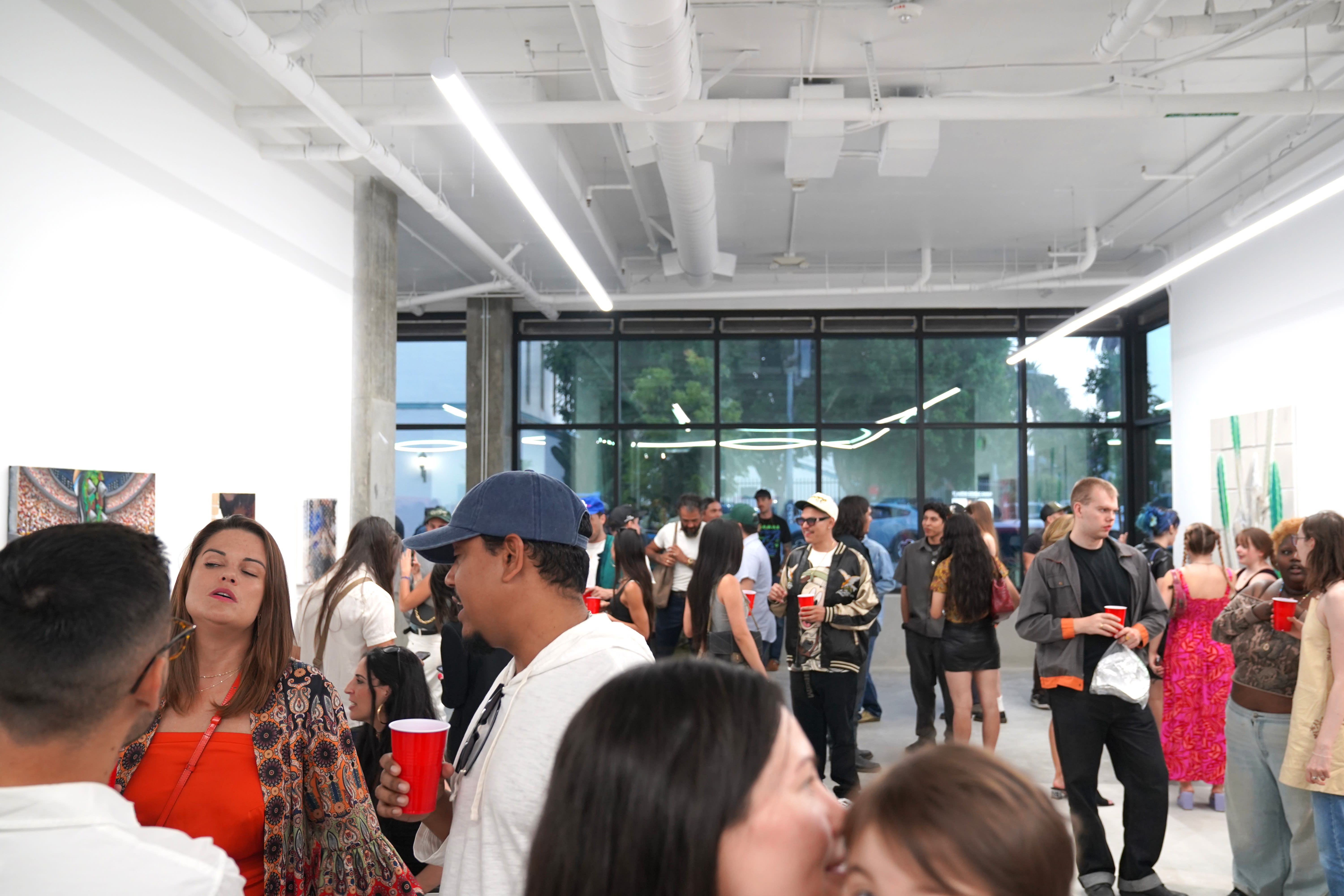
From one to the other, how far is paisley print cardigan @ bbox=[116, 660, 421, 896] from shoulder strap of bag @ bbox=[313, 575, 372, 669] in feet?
6.01

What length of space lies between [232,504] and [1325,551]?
5.38m

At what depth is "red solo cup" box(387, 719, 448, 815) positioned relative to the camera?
59.8 inches

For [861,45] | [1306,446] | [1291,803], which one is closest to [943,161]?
[861,45]

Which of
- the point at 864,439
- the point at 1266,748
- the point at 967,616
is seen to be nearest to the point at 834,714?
the point at 967,616

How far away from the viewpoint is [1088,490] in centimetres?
377

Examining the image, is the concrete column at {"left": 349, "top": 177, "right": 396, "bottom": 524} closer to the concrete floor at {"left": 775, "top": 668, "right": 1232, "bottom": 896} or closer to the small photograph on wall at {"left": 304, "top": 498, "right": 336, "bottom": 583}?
the small photograph on wall at {"left": 304, "top": 498, "right": 336, "bottom": 583}

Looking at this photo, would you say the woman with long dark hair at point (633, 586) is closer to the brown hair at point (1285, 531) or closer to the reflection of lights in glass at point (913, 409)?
the brown hair at point (1285, 531)

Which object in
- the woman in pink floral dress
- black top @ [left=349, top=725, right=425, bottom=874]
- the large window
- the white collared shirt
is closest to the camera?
the white collared shirt

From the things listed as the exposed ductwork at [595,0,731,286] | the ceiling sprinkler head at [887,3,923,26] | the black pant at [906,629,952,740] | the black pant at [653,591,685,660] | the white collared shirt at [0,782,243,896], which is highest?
the ceiling sprinkler head at [887,3,923,26]

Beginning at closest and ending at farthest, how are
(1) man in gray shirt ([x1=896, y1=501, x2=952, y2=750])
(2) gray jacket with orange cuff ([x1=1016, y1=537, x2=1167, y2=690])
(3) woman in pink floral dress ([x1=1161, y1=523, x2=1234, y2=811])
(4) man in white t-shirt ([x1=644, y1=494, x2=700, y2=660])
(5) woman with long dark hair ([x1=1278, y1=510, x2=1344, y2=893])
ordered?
(5) woman with long dark hair ([x1=1278, y1=510, x2=1344, y2=893])
(2) gray jacket with orange cuff ([x1=1016, y1=537, x2=1167, y2=690])
(3) woman in pink floral dress ([x1=1161, y1=523, x2=1234, y2=811])
(1) man in gray shirt ([x1=896, y1=501, x2=952, y2=750])
(4) man in white t-shirt ([x1=644, y1=494, x2=700, y2=660])

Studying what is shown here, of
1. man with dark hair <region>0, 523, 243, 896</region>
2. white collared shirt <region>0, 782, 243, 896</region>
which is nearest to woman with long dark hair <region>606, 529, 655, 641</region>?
man with dark hair <region>0, 523, 243, 896</region>

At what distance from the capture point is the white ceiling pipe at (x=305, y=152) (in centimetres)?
581

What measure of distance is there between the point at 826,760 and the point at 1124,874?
1.82 metres

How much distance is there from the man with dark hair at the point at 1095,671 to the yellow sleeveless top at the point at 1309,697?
1.58 ft
